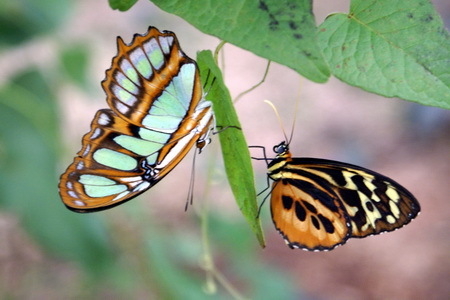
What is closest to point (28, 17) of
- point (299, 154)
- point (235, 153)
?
point (235, 153)

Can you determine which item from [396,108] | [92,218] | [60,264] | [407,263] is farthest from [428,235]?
[92,218]

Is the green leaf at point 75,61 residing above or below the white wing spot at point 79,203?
above

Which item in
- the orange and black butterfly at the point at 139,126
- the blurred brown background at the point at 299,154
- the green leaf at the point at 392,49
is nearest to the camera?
the green leaf at the point at 392,49

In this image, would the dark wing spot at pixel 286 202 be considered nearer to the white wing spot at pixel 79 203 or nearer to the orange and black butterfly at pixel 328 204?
the orange and black butterfly at pixel 328 204

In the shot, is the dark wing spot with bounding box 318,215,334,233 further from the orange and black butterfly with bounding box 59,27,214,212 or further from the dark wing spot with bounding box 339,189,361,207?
the orange and black butterfly with bounding box 59,27,214,212

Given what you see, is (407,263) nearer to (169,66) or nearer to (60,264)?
(60,264)

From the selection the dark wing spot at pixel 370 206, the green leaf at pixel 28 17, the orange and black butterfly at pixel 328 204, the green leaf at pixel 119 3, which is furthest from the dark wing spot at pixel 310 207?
the green leaf at pixel 28 17

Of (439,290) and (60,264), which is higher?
(60,264)
